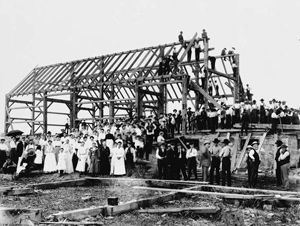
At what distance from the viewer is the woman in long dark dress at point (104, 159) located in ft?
55.7

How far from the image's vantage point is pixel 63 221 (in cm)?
730

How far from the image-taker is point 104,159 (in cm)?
1708

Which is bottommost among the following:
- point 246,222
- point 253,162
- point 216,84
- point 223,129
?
point 246,222

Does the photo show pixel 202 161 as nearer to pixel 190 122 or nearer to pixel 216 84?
pixel 190 122

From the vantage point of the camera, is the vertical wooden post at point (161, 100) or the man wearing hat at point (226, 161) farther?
the vertical wooden post at point (161, 100)

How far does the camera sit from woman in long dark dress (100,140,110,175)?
16980 mm

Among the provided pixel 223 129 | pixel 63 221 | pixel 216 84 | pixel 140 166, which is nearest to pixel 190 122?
pixel 223 129

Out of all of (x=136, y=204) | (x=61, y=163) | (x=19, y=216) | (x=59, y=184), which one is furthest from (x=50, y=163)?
(x=19, y=216)

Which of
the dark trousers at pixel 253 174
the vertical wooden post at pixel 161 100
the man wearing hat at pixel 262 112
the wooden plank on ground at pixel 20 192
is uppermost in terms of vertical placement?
the vertical wooden post at pixel 161 100

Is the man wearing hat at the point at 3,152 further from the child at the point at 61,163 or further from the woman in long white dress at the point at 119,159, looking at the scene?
the woman in long white dress at the point at 119,159

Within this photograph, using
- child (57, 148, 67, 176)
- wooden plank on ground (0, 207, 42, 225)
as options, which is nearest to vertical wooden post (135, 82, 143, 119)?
child (57, 148, 67, 176)

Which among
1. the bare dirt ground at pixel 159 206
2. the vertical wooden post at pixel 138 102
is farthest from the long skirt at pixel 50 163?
the vertical wooden post at pixel 138 102

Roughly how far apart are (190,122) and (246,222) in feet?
39.8

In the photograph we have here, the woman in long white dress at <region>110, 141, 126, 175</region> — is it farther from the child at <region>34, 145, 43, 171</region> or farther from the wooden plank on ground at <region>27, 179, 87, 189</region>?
the child at <region>34, 145, 43, 171</region>
